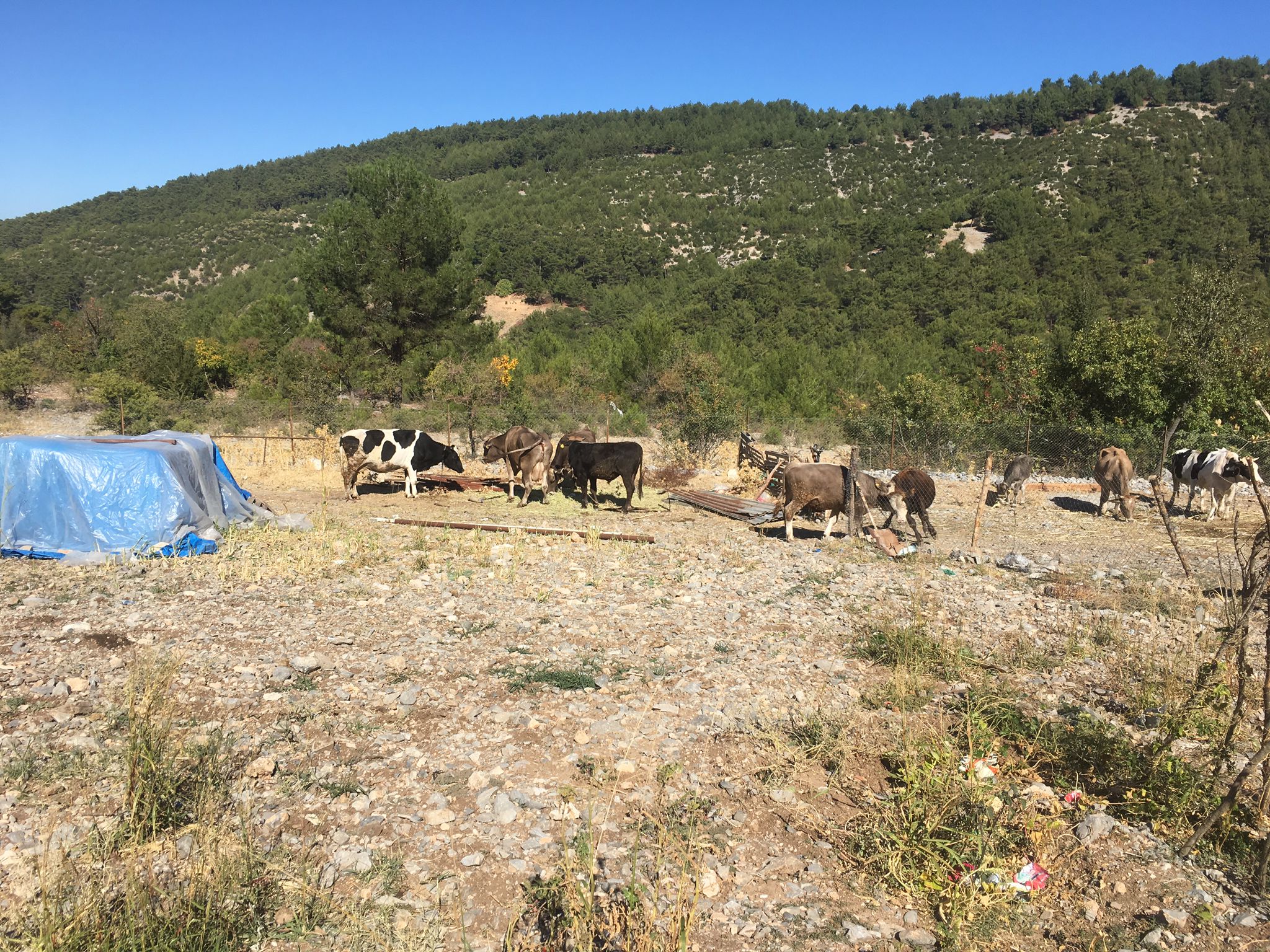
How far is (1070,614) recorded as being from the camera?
8.33 m

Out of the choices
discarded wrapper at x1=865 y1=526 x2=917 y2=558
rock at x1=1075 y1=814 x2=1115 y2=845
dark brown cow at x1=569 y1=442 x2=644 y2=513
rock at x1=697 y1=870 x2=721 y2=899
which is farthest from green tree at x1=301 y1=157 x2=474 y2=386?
rock at x1=1075 y1=814 x2=1115 y2=845

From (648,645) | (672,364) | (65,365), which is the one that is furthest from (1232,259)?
(65,365)

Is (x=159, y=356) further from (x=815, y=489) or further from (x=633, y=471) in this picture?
(x=815, y=489)

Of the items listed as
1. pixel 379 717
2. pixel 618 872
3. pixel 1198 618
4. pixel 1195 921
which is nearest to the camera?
pixel 1195 921

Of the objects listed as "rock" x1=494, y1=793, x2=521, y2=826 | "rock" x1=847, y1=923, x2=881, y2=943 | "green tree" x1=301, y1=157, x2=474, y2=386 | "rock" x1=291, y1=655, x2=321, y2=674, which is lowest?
"rock" x1=847, y1=923, x2=881, y2=943

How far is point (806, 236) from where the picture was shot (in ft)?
206

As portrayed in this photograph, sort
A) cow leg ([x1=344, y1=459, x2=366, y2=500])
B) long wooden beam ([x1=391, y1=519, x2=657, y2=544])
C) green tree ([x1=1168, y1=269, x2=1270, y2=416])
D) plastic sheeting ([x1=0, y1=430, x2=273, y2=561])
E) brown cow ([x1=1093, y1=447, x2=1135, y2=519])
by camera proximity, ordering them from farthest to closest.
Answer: green tree ([x1=1168, y1=269, x2=1270, y2=416]), cow leg ([x1=344, y1=459, x2=366, y2=500]), brown cow ([x1=1093, y1=447, x2=1135, y2=519]), long wooden beam ([x1=391, y1=519, x2=657, y2=544]), plastic sheeting ([x1=0, y1=430, x2=273, y2=561])

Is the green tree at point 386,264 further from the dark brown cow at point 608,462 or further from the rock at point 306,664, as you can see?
the rock at point 306,664

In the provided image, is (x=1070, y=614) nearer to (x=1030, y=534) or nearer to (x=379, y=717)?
(x=1030, y=534)

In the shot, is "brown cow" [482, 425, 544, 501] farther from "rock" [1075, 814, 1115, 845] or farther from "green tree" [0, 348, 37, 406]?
"green tree" [0, 348, 37, 406]

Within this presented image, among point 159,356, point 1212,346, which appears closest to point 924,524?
point 1212,346

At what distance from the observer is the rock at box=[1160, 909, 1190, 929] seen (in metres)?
3.63

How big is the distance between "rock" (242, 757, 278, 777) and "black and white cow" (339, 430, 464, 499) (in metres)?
11.4

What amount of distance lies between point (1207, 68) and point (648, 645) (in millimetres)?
103994
